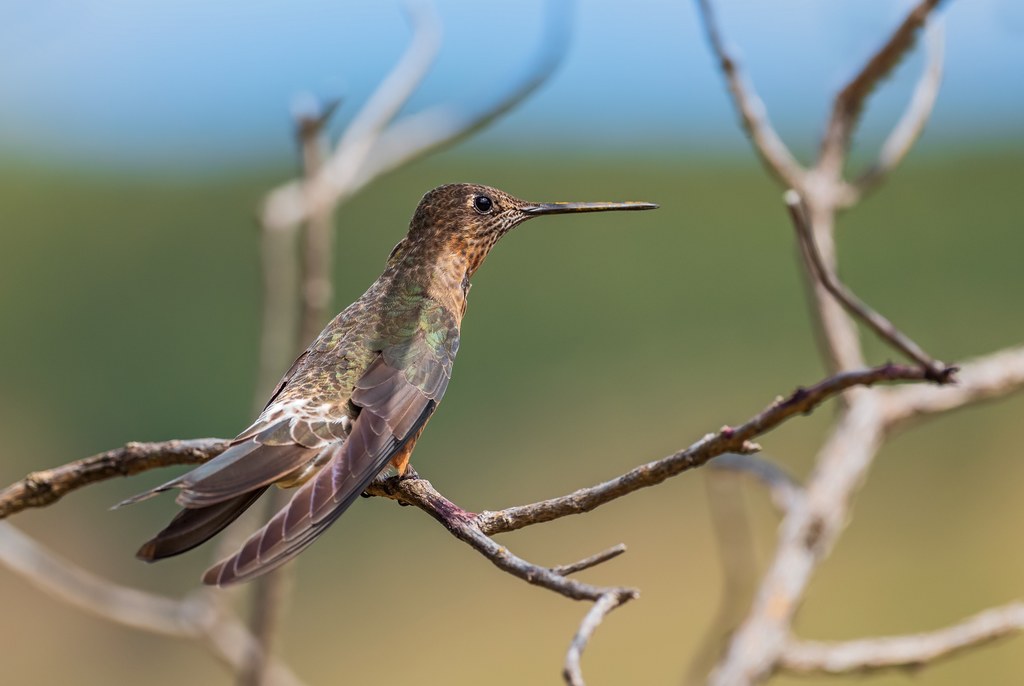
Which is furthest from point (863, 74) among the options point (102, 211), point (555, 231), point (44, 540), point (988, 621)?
point (102, 211)

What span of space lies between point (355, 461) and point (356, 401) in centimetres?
29

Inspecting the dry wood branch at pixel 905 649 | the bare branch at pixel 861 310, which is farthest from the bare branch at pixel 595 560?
the dry wood branch at pixel 905 649

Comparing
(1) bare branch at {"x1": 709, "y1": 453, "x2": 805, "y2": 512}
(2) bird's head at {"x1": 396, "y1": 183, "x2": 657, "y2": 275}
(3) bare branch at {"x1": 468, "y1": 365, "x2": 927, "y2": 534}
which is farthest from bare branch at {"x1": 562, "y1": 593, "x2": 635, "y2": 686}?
(1) bare branch at {"x1": 709, "y1": 453, "x2": 805, "y2": 512}

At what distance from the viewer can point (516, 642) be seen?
7.46m

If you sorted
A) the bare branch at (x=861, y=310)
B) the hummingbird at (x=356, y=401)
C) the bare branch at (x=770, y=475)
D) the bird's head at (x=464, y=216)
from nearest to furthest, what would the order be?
1. the bare branch at (x=861, y=310)
2. the hummingbird at (x=356, y=401)
3. the bird's head at (x=464, y=216)
4. the bare branch at (x=770, y=475)

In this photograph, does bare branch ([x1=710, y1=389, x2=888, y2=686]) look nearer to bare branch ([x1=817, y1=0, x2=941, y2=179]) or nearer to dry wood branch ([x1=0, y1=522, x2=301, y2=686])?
bare branch ([x1=817, y1=0, x2=941, y2=179])

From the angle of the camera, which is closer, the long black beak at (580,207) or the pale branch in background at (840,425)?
the long black beak at (580,207)

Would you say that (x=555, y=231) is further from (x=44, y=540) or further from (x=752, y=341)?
(x=44, y=540)

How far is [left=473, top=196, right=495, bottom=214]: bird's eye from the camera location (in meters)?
2.83

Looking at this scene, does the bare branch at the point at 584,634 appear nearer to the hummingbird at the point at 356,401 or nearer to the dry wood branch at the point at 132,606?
the hummingbird at the point at 356,401

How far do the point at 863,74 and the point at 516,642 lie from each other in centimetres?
501

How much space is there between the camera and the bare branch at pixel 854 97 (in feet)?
11.3

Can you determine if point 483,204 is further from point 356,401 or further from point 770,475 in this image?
point 770,475

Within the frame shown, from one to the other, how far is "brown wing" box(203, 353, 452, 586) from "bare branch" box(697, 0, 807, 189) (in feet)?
4.50
